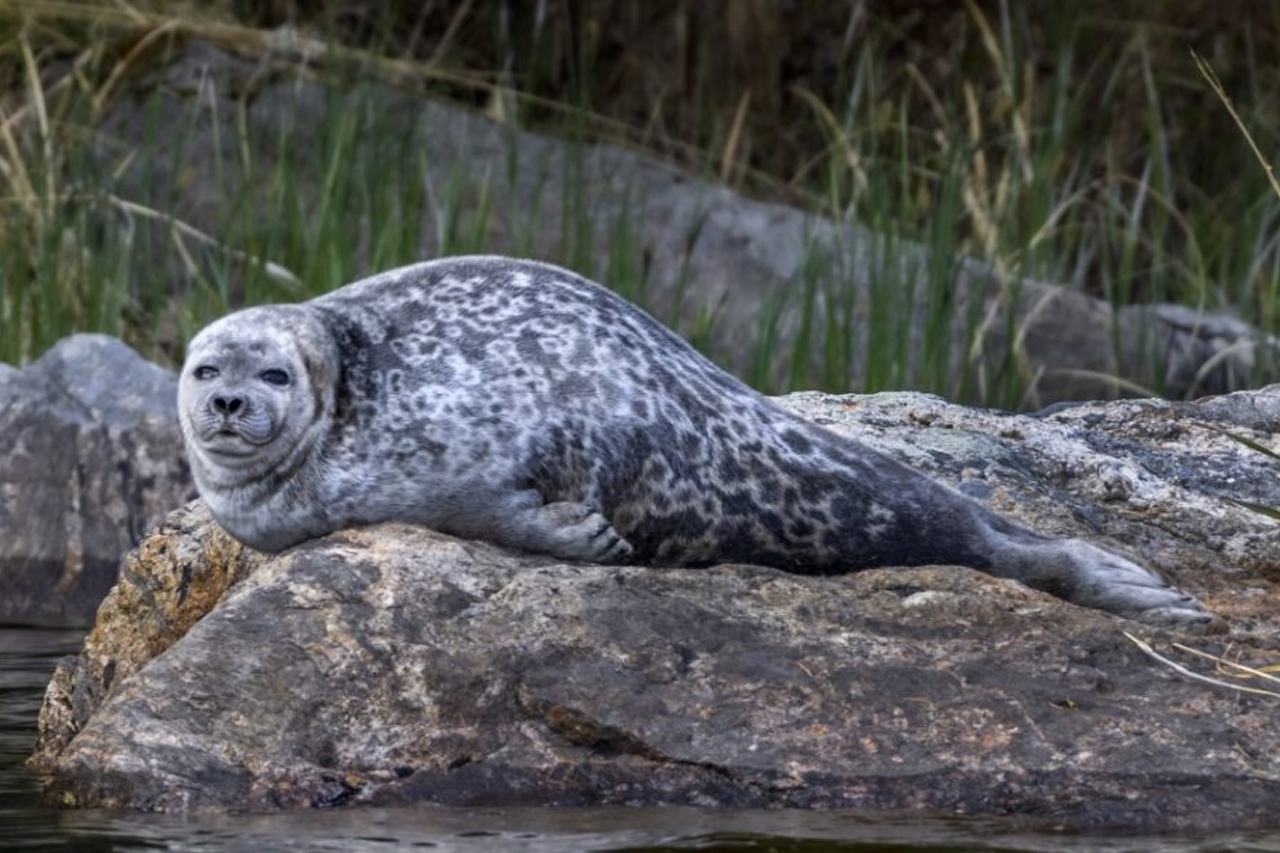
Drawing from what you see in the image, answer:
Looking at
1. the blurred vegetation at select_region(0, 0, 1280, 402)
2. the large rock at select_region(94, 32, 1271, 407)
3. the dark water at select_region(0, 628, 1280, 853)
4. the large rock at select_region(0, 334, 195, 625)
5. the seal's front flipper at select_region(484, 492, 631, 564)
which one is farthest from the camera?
the blurred vegetation at select_region(0, 0, 1280, 402)

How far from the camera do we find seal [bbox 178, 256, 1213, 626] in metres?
5.02

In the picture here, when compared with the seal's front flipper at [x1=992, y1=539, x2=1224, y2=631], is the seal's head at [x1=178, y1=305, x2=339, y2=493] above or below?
above

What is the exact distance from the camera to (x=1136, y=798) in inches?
164

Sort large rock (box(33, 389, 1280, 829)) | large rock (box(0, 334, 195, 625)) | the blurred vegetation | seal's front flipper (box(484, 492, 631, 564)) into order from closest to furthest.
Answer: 1. large rock (box(33, 389, 1280, 829))
2. seal's front flipper (box(484, 492, 631, 564))
3. large rock (box(0, 334, 195, 625))
4. the blurred vegetation

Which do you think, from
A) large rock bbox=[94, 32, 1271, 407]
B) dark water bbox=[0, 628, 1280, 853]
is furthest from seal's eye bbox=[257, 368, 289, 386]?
large rock bbox=[94, 32, 1271, 407]

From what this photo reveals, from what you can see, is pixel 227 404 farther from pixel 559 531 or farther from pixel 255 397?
pixel 559 531

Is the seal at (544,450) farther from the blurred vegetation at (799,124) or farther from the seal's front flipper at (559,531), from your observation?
the blurred vegetation at (799,124)

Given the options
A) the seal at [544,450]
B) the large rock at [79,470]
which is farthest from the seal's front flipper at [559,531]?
the large rock at [79,470]

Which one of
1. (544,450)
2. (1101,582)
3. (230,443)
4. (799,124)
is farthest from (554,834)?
(799,124)

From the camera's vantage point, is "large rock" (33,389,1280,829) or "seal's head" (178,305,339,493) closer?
"large rock" (33,389,1280,829)

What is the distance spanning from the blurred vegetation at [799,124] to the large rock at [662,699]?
3.98 metres

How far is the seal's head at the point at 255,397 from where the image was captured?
4.98m

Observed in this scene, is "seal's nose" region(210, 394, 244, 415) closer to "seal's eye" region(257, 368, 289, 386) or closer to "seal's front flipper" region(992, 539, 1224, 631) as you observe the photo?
"seal's eye" region(257, 368, 289, 386)

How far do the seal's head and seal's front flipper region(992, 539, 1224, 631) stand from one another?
4.91 feet
